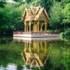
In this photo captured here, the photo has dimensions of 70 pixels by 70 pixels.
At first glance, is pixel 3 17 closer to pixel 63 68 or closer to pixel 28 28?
pixel 28 28

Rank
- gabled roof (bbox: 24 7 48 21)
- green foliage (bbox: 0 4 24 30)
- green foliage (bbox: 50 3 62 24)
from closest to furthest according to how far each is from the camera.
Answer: gabled roof (bbox: 24 7 48 21), green foliage (bbox: 50 3 62 24), green foliage (bbox: 0 4 24 30)

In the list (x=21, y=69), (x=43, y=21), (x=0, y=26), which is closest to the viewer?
(x=21, y=69)

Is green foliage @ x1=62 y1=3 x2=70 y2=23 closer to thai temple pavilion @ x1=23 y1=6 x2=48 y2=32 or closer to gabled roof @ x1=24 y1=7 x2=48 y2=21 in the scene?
thai temple pavilion @ x1=23 y1=6 x2=48 y2=32

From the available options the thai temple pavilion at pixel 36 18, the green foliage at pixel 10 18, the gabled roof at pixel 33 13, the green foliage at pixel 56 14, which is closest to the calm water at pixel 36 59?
the thai temple pavilion at pixel 36 18

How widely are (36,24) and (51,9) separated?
8.06m

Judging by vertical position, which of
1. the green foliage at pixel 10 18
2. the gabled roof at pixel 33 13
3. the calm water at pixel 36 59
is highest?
the calm water at pixel 36 59

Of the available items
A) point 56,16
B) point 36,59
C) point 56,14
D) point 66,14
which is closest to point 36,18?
point 56,16

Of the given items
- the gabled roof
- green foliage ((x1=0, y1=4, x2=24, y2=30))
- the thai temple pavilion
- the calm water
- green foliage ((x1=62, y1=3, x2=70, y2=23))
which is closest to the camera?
the calm water

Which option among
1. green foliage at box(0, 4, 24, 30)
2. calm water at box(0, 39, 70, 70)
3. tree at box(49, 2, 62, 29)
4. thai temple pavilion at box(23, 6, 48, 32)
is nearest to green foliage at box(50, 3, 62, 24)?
tree at box(49, 2, 62, 29)

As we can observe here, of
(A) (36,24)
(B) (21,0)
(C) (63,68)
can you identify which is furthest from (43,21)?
(C) (63,68)

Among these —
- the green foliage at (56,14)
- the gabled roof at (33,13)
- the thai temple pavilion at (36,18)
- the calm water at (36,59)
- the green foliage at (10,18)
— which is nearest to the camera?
the calm water at (36,59)

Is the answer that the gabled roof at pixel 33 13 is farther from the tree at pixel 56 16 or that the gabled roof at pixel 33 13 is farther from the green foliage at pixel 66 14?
the green foliage at pixel 66 14

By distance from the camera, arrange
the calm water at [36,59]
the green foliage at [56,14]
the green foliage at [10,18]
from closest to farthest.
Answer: the calm water at [36,59], the green foliage at [56,14], the green foliage at [10,18]

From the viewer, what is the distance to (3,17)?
7338cm
